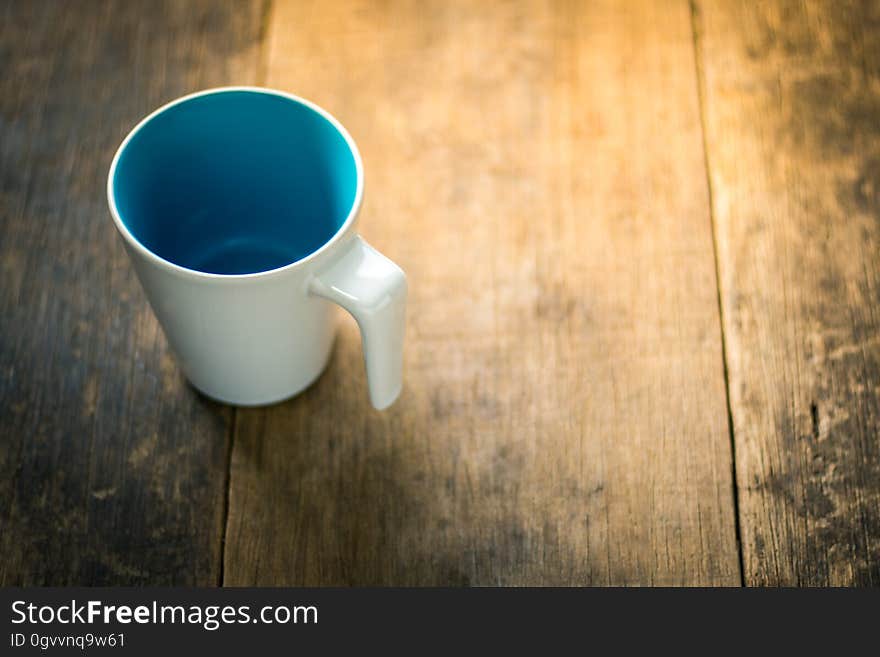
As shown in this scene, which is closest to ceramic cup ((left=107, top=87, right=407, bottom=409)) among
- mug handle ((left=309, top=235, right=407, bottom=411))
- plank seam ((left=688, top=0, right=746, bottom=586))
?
mug handle ((left=309, top=235, right=407, bottom=411))

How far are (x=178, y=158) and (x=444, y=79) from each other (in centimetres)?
28

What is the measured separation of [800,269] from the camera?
2.52 ft

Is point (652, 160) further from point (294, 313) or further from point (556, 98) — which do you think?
point (294, 313)

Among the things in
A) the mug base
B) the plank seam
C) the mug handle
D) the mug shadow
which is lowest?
the mug shadow

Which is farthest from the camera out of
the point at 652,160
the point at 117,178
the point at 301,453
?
the point at 652,160

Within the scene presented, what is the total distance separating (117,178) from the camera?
589 millimetres

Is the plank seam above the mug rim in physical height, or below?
below

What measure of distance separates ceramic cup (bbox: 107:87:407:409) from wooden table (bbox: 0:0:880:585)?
0.23 feet

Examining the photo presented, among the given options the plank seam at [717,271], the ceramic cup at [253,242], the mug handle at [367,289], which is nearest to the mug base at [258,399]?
the ceramic cup at [253,242]

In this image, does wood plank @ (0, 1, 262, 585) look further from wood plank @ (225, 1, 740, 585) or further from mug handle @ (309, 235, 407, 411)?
mug handle @ (309, 235, 407, 411)

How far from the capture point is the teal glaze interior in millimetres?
618

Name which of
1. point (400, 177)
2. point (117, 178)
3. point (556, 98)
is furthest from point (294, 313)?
point (556, 98)

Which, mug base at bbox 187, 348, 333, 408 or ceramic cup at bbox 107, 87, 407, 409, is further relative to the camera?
mug base at bbox 187, 348, 333, 408

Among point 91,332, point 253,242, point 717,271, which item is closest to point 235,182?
point 253,242
